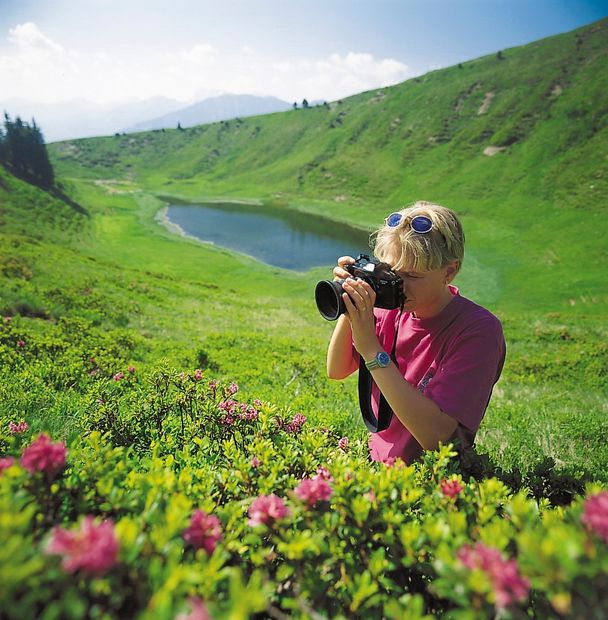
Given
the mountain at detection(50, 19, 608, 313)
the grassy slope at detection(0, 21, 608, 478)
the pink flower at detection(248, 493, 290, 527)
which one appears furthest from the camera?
the mountain at detection(50, 19, 608, 313)

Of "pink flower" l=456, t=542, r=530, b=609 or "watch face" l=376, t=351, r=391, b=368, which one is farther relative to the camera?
"watch face" l=376, t=351, r=391, b=368

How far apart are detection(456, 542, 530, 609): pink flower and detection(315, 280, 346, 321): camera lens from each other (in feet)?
6.36

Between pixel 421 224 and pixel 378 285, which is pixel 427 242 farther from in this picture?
pixel 378 285

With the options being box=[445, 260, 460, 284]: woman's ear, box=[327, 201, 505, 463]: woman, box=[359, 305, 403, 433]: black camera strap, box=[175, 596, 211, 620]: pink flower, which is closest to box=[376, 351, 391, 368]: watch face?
Result: box=[327, 201, 505, 463]: woman

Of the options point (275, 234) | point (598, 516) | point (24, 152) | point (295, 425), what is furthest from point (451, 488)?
point (24, 152)

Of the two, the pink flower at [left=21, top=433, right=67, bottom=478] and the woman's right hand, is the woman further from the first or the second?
the pink flower at [left=21, top=433, right=67, bottom=478]

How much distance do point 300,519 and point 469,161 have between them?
94.3 meters

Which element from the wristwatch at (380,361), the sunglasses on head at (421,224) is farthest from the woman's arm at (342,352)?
the sunglasses on head at (421,224)

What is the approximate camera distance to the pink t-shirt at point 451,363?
9.11ft

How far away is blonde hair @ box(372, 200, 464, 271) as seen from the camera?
2926 millimetres

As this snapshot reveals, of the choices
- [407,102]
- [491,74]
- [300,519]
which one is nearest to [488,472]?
[300,519]

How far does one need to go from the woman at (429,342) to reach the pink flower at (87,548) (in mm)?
1960

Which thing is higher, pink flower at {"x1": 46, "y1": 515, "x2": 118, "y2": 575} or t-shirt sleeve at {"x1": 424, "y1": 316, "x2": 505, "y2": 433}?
pink flower at {"x1": 46, "y1": 515, "x2": 118, "y2": 575}

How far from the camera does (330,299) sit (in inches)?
128
